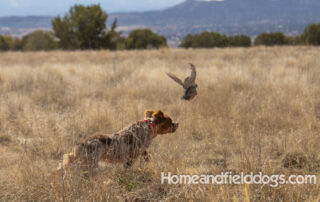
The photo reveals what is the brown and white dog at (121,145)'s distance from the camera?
2570mm

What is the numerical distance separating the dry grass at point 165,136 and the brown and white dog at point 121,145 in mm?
137

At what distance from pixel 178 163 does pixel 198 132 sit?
5.11 feet

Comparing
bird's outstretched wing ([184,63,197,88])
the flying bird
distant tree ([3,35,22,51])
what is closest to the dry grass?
the flying bird

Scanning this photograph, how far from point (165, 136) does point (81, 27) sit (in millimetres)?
28037

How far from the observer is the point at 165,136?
390 cm

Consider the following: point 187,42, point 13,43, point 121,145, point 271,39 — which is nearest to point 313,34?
point 271,39

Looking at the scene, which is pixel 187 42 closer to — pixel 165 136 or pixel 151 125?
pixel 165 136

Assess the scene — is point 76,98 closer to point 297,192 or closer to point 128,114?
point 128,114

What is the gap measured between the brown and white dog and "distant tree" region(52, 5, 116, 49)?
2827cm

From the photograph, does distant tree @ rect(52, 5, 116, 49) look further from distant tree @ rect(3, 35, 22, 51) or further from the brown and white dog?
the brown and white dog

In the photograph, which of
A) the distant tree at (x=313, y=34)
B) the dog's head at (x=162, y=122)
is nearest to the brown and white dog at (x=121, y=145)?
the dog's head at (x=162, y=122)

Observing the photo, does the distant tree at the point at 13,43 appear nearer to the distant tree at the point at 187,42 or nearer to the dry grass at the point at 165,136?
the distant tree at the point at 187,42

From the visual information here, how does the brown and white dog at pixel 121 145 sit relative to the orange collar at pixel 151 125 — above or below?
below

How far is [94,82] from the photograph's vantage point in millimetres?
7668
